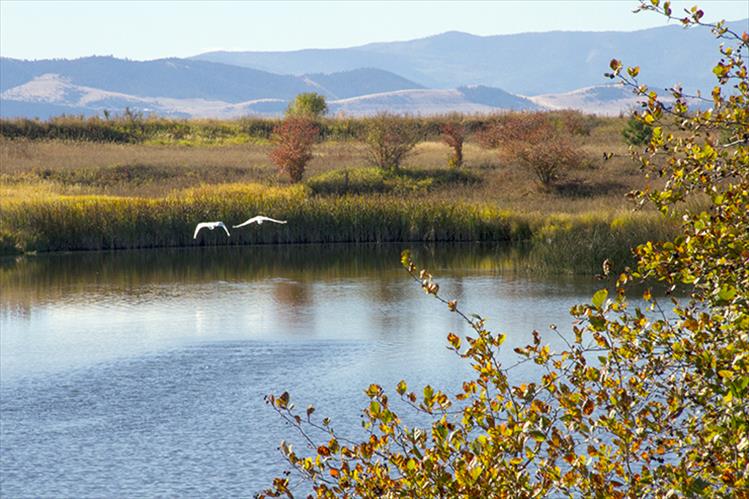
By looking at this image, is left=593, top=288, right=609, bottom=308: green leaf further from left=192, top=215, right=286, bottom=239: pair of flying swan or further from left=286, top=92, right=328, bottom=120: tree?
left=286, top=92, right=328, bottom=120: tree

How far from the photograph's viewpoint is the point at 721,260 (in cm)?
504

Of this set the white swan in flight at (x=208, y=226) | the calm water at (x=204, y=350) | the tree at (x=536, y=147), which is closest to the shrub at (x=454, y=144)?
the tree at (x=536, y=147)

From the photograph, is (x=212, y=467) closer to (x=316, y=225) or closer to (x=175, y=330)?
(x=175, y=330)

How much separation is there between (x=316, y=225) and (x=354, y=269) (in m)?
5.78

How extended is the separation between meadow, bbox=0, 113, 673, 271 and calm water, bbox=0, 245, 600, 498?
200cm

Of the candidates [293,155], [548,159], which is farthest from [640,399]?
[293,155]

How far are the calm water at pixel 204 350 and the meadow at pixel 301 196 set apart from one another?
1998 millimetres

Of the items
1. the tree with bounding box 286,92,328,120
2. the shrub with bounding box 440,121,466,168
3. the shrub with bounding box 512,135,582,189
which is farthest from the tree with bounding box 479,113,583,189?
the tree with bounding box 286,92,328,120

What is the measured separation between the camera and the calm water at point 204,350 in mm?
12719

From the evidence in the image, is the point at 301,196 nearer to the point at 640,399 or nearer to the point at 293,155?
the point at 293,155

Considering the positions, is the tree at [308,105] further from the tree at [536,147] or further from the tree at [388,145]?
the tree at [388,145]

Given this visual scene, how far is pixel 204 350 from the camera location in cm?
1894

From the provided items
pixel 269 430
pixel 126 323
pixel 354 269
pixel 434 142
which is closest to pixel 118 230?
pixel 354 269

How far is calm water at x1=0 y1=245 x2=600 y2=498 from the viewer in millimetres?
12719
